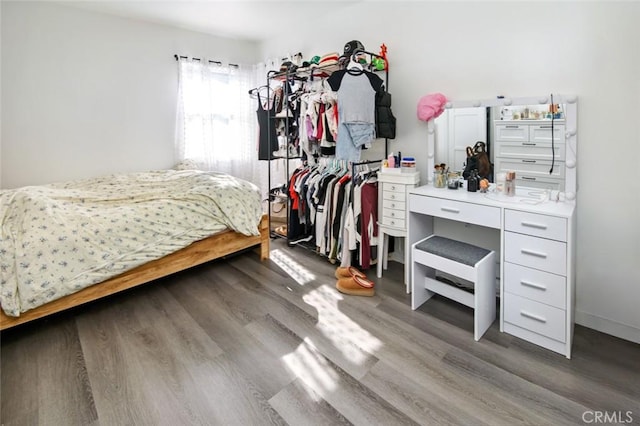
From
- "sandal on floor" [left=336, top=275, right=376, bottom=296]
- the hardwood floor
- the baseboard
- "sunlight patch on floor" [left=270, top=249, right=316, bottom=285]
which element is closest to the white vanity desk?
the hardwood floor

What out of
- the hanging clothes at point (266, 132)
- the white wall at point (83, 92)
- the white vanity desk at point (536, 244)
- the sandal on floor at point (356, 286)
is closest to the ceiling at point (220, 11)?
the white wall at point (83, 92)

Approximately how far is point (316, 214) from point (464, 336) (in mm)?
1713

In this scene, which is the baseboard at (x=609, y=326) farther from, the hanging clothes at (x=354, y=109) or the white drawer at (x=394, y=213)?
the hanging clothes at (x=354, y=109)

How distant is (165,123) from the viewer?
425cm

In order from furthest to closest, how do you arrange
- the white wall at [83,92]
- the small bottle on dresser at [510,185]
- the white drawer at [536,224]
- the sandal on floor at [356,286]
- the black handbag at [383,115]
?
the white wall at [83,92], the black handbag at [383,115], the sandal on floor at [356,286], the small bottle on dresser at [510,185], the white drawer at [536,224]

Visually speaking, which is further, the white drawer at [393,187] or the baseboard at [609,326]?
the white drawer at [393,187]

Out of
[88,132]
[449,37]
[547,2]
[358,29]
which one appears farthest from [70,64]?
[547,2]

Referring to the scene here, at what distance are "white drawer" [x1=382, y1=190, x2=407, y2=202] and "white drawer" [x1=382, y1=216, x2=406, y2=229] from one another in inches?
6.2

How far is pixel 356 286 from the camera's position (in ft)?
8.77

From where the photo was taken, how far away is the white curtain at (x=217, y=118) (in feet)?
14.1

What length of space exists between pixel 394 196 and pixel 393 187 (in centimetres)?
7

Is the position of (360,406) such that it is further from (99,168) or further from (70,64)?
(70,64)

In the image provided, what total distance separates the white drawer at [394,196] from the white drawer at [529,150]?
704 mm

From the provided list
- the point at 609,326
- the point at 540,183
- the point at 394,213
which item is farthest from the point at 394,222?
the point at 609,326
